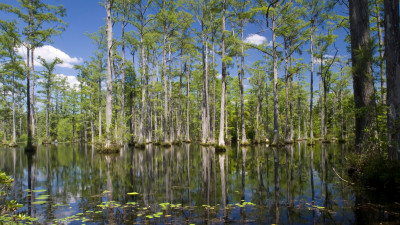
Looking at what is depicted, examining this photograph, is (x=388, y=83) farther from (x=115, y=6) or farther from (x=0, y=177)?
(x=115, y=6)

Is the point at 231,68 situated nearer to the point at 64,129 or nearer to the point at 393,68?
the point at 393,68

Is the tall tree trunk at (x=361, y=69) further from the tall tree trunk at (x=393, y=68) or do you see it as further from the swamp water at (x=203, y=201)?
the swamp water at (x=203, y=201)

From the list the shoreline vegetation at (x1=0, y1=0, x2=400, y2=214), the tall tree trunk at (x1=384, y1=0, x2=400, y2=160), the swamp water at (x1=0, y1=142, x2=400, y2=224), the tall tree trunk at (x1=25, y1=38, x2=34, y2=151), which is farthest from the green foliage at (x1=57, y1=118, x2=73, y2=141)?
the tall tree trunk at (x1=384, y1=0, x2=400, y2=160)

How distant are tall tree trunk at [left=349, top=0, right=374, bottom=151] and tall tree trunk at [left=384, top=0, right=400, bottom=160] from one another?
1.13 metres

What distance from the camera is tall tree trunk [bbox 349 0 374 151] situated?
21.9 feet

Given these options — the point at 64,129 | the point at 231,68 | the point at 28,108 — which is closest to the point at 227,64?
the point at 231,68

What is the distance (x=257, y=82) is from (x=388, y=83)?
96.3ft

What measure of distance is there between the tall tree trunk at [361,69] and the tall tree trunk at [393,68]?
3.70 feet

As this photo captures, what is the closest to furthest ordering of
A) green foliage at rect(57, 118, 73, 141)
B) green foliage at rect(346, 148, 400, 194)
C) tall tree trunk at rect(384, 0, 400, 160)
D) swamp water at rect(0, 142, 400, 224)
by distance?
swamp water at rect(0, 142, 400, 224)
green foliage at rect(346, 148, 400, 194)
tall tree trunk at rect(384, 0, 400, 160)
green foliage at rect(57, 118, 73, 141)

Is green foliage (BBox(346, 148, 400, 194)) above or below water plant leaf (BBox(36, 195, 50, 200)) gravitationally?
above

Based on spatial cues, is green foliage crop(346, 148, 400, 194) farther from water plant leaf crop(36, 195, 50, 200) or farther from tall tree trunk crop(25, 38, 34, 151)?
tall tree trunk crop(25, 38, 34, 151)

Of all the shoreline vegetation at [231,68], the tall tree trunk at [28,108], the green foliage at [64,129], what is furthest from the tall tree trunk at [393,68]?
the green foliage at [64,129]

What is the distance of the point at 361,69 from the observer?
7.03 metres

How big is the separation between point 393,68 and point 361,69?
176cm
